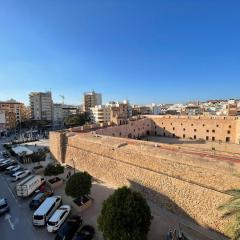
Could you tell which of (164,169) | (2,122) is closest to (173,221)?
(164,169)

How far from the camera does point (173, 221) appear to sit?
10914 millimetres

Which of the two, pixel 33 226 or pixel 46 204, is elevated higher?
pixel 46 204

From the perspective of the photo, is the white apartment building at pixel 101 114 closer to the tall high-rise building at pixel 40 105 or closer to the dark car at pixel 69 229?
the tall high-rise building at pixel 40 105

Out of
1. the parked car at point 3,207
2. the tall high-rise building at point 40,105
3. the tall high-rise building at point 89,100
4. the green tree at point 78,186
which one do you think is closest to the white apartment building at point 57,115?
the tall high-rise building at point 40,105

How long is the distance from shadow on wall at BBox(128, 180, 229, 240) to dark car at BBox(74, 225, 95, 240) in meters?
3.20

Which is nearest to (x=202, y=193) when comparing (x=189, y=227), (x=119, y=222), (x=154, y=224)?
(x=189, y=227)

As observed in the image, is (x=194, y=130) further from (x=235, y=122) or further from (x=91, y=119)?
(x=91, y=119)

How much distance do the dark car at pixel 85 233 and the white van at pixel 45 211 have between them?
92.1 inches

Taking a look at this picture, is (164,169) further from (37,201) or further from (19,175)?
(19,175)

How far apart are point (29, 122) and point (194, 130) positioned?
4168 centimetres

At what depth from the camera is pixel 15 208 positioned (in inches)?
488

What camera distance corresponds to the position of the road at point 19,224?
383 inches

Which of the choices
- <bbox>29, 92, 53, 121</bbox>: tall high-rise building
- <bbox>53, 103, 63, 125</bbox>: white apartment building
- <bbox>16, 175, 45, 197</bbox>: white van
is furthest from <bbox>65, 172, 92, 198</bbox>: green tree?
<bbox>53, 103, 63, 125</bbox>: white apartment building

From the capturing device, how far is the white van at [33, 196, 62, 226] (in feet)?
34.2
